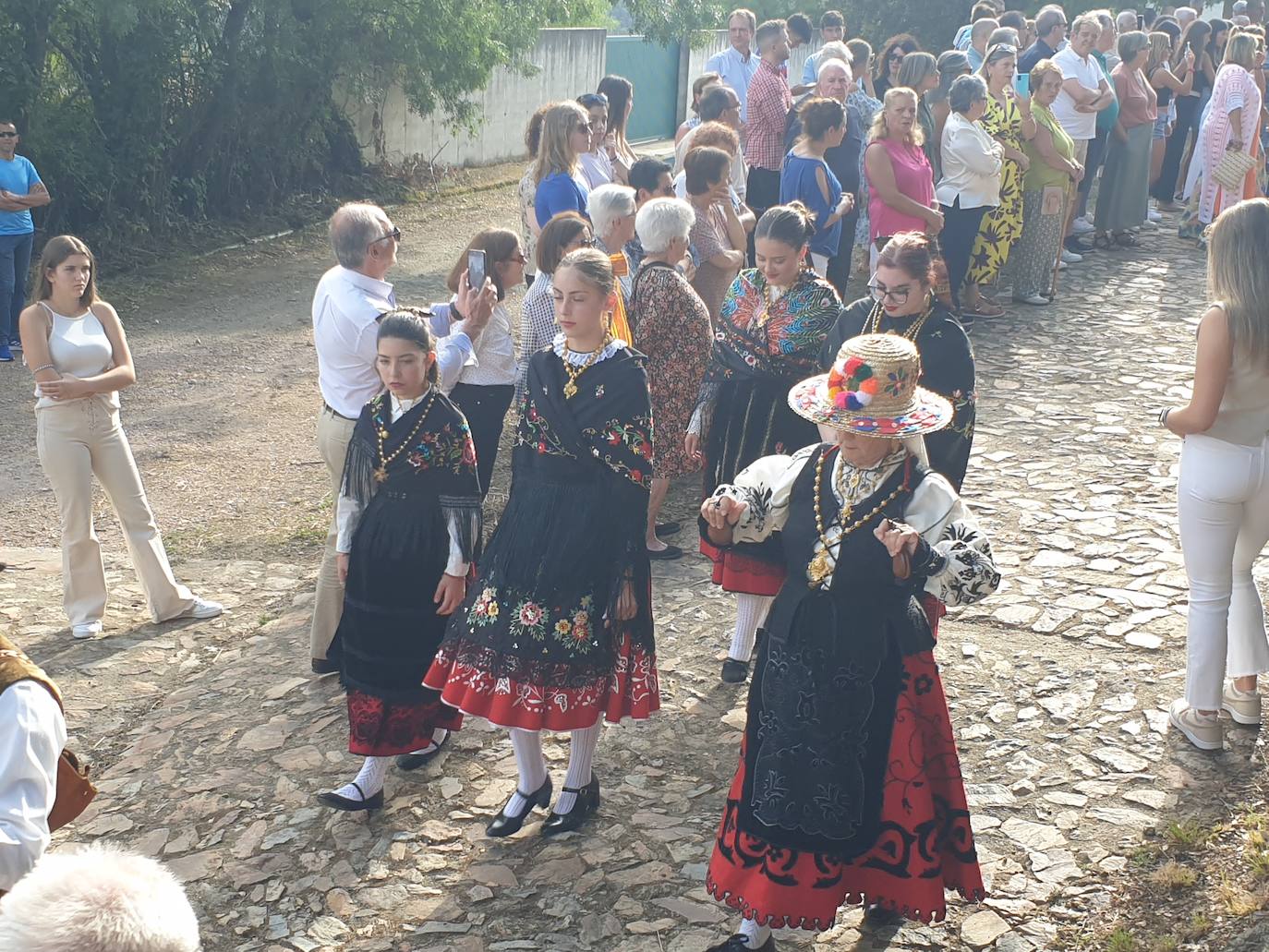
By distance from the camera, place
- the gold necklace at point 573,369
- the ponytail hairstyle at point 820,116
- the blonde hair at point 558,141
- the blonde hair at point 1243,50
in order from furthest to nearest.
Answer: the blonde hair at point 1243,50
the ponytail hairstyle at point 820,116
the blonde hair at point 558,141
the gold necklace at point 573,369

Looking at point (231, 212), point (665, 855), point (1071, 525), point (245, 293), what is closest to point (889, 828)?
point (665, 855)

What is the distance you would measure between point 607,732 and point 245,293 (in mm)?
9144

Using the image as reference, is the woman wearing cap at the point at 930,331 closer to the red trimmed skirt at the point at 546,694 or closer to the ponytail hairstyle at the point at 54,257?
the red trimmed skirt at the point at 546,694

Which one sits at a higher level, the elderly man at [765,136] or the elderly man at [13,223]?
the elderly man at [765,136]

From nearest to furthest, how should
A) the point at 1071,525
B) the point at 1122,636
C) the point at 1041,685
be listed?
the point at 1041,685 → the point at 1122,636 → the point at 1071,525

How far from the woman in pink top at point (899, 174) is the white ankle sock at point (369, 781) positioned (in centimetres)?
617

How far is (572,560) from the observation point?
4.64 metres

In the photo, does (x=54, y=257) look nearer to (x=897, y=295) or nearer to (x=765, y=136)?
(x=897, y=295)

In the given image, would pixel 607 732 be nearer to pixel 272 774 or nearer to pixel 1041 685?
pixel 272 774

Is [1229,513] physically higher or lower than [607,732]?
higher

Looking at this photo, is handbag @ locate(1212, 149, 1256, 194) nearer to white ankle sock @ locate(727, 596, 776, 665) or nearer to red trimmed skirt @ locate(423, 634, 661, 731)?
white ankle sock @ locate(727, 596, 776, 665)

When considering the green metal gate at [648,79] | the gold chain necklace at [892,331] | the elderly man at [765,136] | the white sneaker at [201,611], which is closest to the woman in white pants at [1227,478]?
the gold chain necklace at [892,331]

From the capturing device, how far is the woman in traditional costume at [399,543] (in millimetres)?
5023

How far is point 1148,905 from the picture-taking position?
14.6 feet
